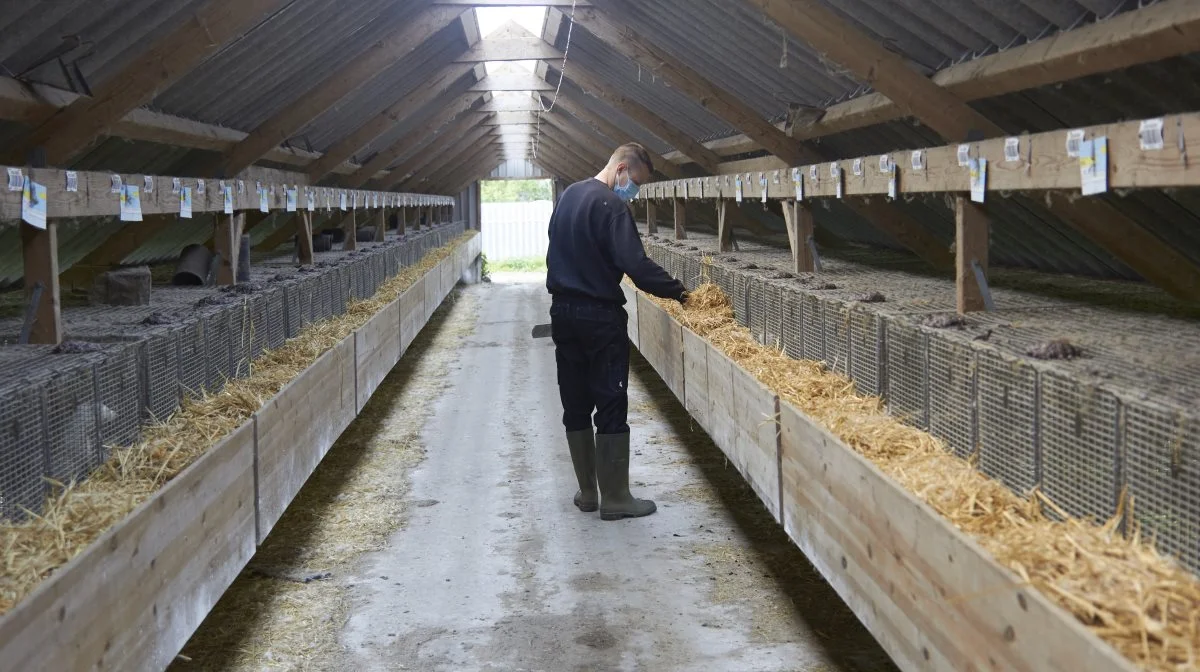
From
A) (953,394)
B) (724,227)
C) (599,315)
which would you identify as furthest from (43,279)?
(724,227)

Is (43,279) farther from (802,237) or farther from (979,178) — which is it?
(802,237)

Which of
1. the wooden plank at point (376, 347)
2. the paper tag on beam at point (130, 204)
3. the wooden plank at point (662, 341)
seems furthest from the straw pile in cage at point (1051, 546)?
the wooden plank at point (376, 347)

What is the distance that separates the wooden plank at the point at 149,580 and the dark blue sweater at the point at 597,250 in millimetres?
2026

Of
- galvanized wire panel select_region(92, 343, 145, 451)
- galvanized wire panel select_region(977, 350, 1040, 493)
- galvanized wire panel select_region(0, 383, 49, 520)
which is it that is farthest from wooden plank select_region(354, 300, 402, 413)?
galvanized wire panel select_region(977, 350, 1040, 493)

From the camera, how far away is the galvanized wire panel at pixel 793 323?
6238 millimetres

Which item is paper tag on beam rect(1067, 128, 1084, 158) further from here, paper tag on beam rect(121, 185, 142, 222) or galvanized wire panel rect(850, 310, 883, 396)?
paper tag on beam rect(121, 185, 142, 222)

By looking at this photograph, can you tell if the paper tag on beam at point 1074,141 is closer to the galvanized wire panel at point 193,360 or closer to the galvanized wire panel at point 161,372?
the galvanized wire panel at point 161,372

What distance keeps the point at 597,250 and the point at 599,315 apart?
351 mm

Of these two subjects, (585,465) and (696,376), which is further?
(696,376)

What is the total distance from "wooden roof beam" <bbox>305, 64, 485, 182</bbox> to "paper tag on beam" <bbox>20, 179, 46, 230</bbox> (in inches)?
439

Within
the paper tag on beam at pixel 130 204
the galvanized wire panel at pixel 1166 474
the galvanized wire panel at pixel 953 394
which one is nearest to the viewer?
the galvanized wire panel at pixel 1166 474

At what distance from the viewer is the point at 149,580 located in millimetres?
3414

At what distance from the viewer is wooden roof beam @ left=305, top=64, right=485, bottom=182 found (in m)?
15.7

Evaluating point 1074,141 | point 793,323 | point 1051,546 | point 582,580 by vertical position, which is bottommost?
point 582,580
